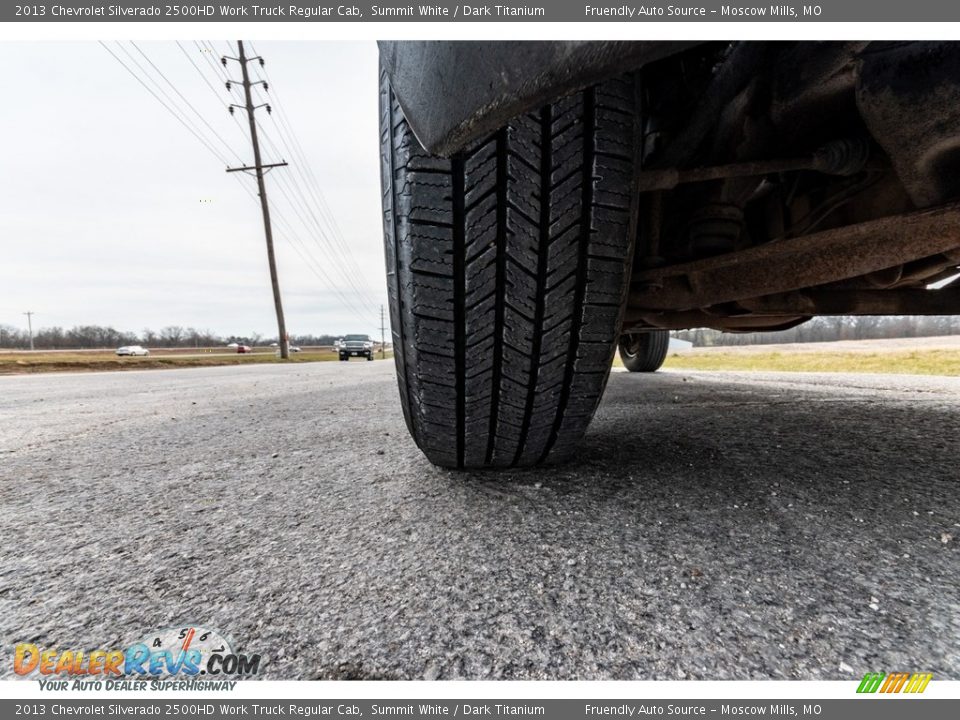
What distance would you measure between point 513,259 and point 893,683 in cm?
60

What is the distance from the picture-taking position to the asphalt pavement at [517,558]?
408 mm

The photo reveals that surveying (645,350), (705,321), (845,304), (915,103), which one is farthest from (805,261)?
(645,350)

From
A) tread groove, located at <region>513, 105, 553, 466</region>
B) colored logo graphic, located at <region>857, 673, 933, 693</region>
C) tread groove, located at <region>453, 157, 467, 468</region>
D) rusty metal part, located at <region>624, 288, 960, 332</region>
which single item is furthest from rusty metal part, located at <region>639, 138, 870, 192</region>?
colored logo graphic, located at <region>857, 673, 933, 693</region>

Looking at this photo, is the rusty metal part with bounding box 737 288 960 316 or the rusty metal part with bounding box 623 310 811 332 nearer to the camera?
the rusty metal part with bounding box 737 288 960 316

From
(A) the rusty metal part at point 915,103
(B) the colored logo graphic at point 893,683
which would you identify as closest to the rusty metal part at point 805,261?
(A) the rusty metal part at point 915,103

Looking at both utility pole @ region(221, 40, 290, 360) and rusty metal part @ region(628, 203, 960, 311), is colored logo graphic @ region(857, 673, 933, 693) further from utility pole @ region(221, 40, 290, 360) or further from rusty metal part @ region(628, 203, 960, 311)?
utility pole @ region(221, 40, 290, 360)

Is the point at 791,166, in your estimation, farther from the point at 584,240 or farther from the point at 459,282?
the point at 459,282

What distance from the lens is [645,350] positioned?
3619 millimetres

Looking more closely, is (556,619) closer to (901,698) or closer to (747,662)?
(747,662)

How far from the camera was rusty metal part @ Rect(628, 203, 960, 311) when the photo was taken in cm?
75

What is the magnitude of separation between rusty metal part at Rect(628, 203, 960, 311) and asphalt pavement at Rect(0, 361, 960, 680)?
380 millimetres
